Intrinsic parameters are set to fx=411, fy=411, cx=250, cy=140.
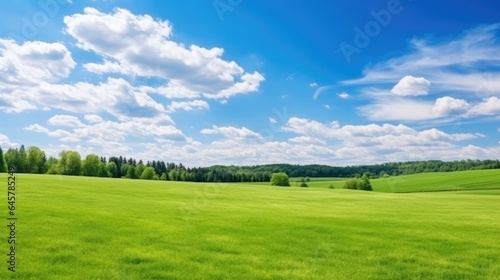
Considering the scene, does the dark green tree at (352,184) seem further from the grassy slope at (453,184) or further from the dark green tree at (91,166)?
the dark green tree at (91,166)

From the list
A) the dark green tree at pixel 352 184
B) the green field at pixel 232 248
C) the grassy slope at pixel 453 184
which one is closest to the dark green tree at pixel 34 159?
the grassy slope at pixel 453 184

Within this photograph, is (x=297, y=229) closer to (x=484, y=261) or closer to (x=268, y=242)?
(x=268, y=242)

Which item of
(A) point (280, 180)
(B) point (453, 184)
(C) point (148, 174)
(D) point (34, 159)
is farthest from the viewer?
(C) point (148, 174)

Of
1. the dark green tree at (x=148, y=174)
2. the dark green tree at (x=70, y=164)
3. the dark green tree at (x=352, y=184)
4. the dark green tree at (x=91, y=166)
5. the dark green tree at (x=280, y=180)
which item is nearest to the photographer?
the dark green tree at (x=352, y=184)

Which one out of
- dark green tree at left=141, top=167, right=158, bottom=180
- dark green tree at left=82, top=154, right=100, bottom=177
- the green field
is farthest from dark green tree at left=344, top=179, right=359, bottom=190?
the green field

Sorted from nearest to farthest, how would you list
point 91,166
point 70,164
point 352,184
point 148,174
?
point 352,184
point 70,164
point 91,166
point 148,174

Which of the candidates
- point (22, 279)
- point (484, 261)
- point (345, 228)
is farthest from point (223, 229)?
point (484, 261)

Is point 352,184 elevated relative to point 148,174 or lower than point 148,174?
lower

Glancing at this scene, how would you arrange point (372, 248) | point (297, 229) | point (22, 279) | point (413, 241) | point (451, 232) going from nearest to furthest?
point (22, 279) < point (372, 248) < point (413, 241) < point (297, 229) < point (451, 232)

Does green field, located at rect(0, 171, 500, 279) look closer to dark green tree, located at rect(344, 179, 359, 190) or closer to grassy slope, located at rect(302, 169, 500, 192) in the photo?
grassy slope, located at rect(302, 169, 500, 192)

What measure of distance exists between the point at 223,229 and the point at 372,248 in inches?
284

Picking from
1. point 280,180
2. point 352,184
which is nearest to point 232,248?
point 280,180

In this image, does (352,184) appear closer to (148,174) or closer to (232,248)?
(148,174)

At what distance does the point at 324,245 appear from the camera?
18109mm
